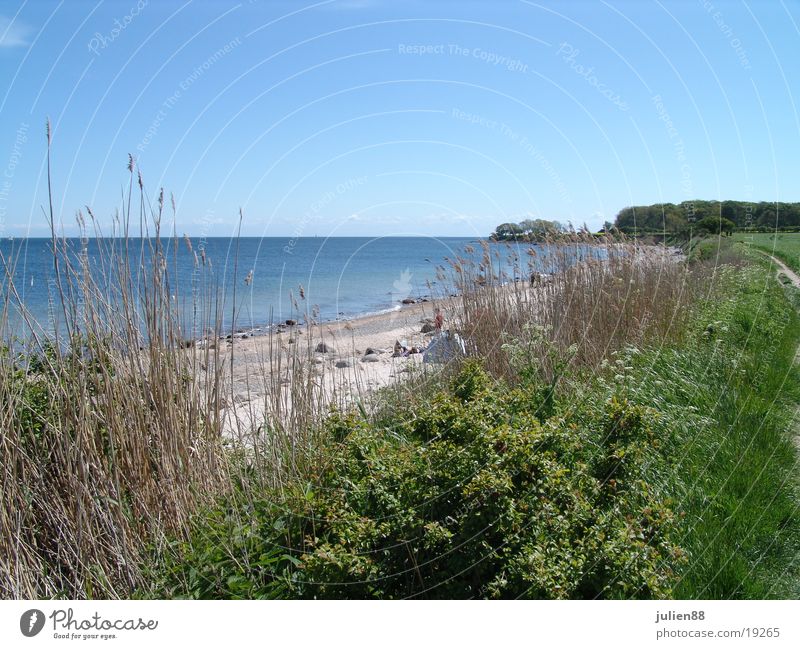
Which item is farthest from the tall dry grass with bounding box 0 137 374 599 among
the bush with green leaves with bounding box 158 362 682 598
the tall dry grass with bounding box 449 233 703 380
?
the tall dry grass with bounding box 449 233 703 380

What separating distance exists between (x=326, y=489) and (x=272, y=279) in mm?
24237

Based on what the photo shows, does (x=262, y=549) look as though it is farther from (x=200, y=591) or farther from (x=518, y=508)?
(x=518, y=508)

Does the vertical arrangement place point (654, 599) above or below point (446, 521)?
below

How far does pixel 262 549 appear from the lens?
2.88 metres

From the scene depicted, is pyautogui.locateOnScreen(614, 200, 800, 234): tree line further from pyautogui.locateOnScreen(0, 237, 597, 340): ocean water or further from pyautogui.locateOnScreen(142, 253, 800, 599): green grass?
pyautogui.locateOnScreen(142, 253, 800, 599): green grass

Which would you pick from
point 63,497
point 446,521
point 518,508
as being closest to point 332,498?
point 446,521

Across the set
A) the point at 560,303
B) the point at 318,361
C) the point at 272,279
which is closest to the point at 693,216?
the point at 560,303

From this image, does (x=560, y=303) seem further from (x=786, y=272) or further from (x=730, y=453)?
(x=786, y=272)

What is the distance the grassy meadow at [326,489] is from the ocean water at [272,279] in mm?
166

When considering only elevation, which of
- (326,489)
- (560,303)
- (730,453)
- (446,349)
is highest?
(560,303)

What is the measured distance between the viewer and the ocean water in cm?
332

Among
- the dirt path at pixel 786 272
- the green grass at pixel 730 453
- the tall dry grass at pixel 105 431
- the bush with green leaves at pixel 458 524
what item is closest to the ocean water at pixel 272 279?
the tall dry grass at pixel 105 431

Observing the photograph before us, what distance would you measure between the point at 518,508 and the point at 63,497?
2.21 metres

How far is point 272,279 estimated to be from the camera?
2650 centimetres
